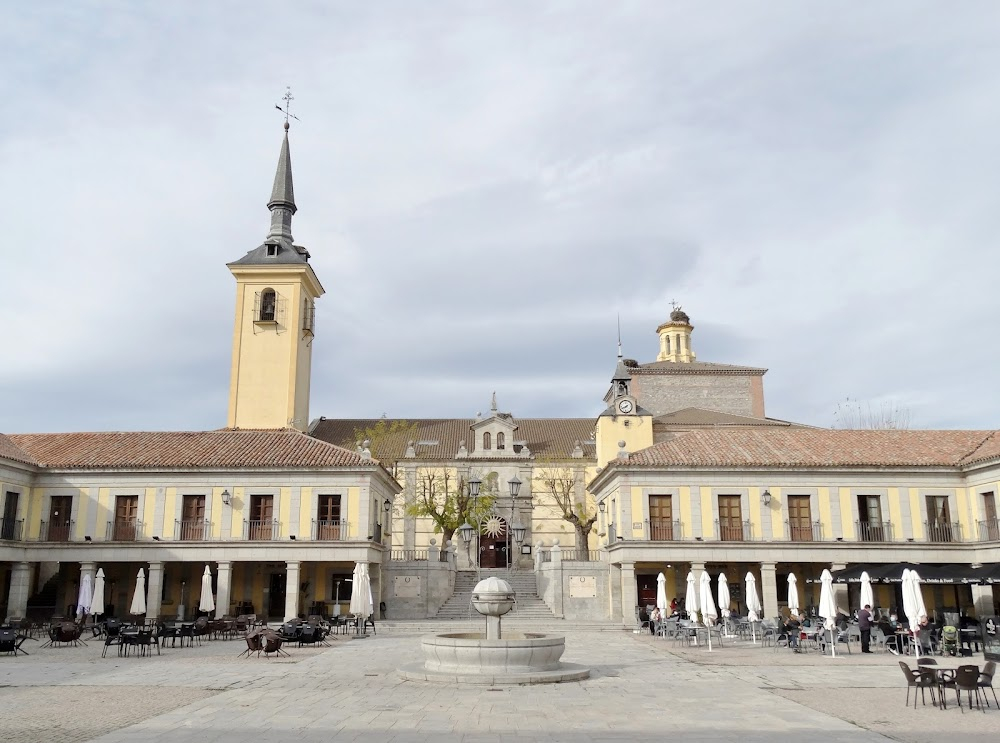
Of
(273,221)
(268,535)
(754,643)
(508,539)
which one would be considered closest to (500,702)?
(754,643)

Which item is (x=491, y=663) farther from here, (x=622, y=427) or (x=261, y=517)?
(x=622, y=427)

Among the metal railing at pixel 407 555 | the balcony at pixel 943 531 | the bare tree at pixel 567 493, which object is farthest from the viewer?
the bare tree at pixel 567 493

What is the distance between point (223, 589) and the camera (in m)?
33.3

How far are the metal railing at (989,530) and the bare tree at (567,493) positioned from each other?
74.5 feet

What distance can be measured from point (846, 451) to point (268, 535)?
2443cm

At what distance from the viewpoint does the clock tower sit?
49031 mm

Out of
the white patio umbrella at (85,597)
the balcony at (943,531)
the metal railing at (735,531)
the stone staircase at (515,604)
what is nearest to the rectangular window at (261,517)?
the white patio umbrella at (85,597)

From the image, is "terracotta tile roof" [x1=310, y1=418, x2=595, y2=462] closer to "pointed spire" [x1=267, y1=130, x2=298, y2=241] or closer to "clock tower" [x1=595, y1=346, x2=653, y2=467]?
"clock tower" [x1=595, y1=346, x2=653, y2=467]

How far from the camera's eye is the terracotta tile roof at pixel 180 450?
34.9 m

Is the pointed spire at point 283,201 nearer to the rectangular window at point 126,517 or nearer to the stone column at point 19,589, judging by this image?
the rectangular window at point 126,517

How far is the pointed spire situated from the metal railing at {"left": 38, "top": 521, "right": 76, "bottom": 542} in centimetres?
2371

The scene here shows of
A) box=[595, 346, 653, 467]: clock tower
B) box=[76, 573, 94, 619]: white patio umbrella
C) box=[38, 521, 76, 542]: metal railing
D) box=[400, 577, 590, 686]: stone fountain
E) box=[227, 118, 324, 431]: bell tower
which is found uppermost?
box=[227, 118, 324, 431]: bell tower

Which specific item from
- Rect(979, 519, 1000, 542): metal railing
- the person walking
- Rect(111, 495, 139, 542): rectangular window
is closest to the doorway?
Rect(111, 495, 139, 542): rectangular window

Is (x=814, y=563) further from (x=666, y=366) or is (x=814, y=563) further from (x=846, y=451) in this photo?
(x=666, y=366)
